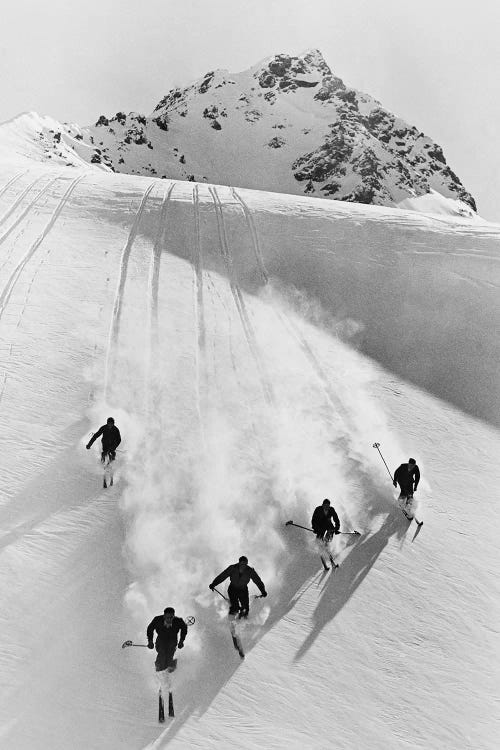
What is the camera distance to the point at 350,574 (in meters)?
10.9

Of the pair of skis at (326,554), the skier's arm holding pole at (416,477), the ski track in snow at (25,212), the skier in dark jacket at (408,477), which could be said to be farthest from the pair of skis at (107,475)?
the ski track in snow at (25,212)

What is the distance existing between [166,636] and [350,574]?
4.00 m

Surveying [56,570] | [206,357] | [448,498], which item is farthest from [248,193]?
[56,570]

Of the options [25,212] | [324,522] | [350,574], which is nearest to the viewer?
[350,574]

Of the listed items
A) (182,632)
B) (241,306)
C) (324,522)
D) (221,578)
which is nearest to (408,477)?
(324,522)

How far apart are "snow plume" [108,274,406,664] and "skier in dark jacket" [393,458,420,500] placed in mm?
687

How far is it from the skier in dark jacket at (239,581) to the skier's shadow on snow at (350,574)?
118 centimetres

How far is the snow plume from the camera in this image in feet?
35.4

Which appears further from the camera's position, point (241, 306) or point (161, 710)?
point (241, 306)

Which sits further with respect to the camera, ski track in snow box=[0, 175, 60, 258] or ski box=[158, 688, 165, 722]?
ski track in snow box=[0, 175, 60, 258]

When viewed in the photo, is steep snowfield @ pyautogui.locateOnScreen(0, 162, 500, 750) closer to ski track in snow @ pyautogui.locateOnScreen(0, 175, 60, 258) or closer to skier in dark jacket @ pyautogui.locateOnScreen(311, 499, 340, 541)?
skier in dark jacket @ pyautogui.locateOnScreen(311, 499, 340, 541)

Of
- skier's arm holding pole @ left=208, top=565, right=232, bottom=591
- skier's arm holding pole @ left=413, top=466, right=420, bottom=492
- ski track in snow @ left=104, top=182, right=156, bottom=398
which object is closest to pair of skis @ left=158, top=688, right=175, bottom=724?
skier's arm holding pole @ left=208, top=565, right=232, bottom=591

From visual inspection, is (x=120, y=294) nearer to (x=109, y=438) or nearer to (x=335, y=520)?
(x=109, y=438)

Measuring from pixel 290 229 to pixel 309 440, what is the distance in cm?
1390
